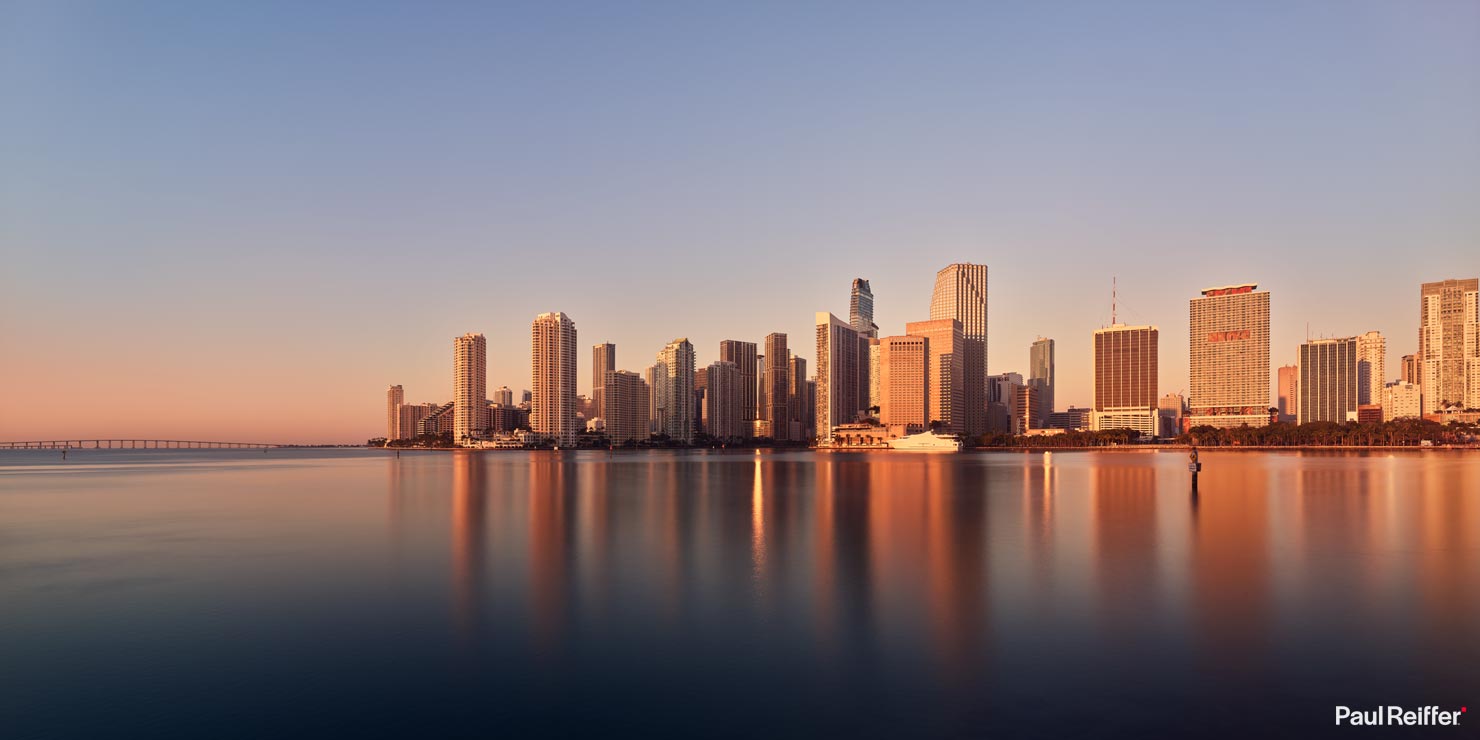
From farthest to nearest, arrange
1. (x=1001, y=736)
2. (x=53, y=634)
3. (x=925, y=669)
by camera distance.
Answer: (x=53, y=634), (x=925, y=669), (x=1001, y=736)

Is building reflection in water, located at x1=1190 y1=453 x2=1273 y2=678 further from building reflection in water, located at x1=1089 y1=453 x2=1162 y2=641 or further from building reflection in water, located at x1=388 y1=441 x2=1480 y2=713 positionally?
building reflection in water, located at x1=1089 y1=453 x2=1162 y2=641

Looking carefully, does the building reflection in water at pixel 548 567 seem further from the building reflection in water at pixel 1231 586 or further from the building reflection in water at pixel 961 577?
the building reflection in water at pixel 1231 586

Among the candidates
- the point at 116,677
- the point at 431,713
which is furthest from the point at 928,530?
the point at 116,677

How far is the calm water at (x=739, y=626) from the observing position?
19062mm

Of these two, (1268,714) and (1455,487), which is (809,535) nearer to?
(1268,714)

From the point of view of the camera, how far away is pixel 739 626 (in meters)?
26.8

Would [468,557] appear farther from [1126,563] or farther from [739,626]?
[1126,563]

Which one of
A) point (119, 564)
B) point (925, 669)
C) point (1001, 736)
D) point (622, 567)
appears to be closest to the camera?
point (1001, 736)

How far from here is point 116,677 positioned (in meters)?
22.1

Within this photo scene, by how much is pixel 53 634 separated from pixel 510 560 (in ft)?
59.0

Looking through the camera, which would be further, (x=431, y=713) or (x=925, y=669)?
(x=925, y=669)

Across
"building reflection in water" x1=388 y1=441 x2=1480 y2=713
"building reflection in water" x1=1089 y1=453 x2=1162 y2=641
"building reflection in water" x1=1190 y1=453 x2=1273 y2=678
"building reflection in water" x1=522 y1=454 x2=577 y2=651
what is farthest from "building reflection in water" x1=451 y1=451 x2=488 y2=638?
"building reflection in water" x1=1190 y1=453 x2=1273 y2=678

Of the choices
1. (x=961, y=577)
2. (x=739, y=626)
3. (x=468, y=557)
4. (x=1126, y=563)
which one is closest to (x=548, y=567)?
(x=468, y=557)

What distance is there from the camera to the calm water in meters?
19.1
